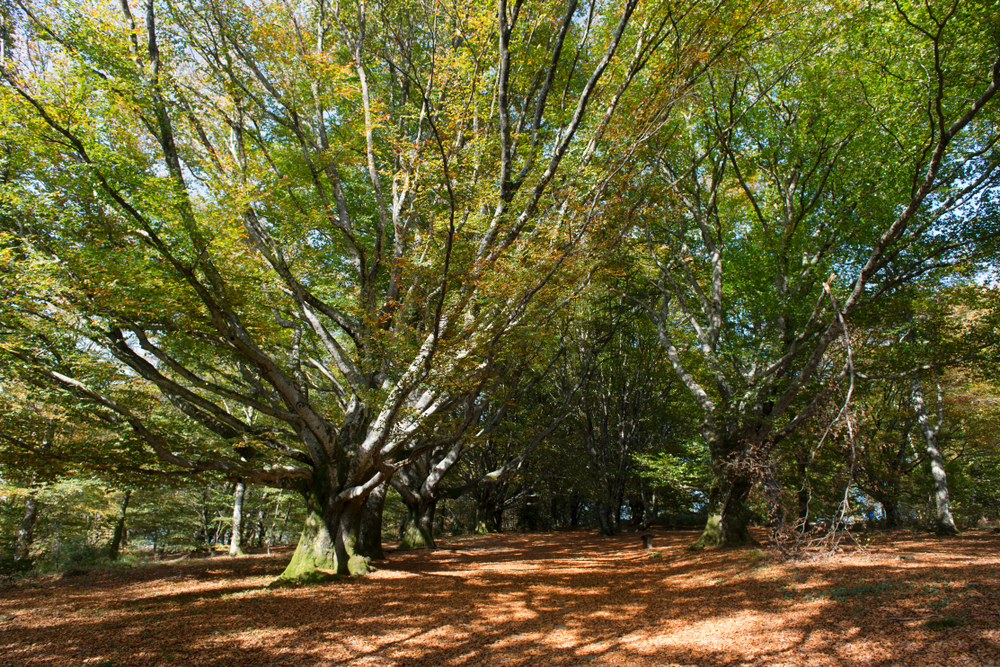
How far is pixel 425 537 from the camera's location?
575 inches

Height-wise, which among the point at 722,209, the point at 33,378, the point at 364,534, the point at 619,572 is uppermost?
the point at 722,209

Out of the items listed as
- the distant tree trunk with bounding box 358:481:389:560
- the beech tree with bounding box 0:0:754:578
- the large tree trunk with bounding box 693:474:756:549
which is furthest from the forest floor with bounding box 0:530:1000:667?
the beech tree with bounding box 0:0:754:578

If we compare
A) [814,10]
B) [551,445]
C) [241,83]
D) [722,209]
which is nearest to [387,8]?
[241,83]

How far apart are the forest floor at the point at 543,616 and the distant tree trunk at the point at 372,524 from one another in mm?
1090

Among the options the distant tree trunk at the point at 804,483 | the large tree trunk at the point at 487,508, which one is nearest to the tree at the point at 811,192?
the distant tree trunk at the point at 804,483

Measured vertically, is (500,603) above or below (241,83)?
below

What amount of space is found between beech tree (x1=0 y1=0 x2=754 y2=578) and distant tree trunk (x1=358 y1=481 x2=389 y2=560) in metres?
1.69

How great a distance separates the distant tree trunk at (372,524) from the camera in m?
10.7

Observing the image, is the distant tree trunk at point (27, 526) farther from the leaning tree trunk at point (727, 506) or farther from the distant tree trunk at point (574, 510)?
the distant tree trunk at point (574, 510)

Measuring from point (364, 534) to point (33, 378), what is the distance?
258 inches

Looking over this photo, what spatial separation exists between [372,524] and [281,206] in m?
7.05

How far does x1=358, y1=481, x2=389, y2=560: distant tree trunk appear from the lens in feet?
35.2

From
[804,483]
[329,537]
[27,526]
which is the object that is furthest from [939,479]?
[27,526]

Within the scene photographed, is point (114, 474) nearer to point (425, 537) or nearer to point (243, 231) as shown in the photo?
point (243, 231)
